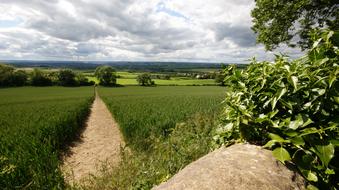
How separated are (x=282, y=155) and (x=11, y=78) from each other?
3586 inches

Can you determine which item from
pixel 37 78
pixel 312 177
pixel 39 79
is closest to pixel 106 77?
pixel 39 79

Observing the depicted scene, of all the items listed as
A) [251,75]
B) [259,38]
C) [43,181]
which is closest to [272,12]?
[259,38]

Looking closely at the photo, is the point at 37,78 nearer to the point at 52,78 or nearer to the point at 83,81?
the point at 52,78

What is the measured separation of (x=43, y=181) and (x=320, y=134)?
6543 mm

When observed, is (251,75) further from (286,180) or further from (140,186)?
(140,186)

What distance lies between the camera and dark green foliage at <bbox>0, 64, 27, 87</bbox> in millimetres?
75000

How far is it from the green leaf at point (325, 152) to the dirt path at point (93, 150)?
7363 mm

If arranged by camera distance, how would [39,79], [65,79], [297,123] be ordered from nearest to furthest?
[297,123] < [39,79] < [65,79]

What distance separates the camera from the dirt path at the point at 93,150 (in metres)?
9.26

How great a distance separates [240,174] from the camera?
5.35 feet

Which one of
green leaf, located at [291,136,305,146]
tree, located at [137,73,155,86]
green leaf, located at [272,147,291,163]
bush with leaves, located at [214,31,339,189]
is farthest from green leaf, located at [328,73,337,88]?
tree, located at [137,73,155,86]

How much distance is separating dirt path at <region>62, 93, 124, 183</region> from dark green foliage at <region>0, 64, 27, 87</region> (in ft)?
238

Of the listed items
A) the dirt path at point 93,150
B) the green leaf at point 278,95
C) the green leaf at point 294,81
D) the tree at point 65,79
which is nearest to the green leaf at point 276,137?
the green leaf at point 278,95

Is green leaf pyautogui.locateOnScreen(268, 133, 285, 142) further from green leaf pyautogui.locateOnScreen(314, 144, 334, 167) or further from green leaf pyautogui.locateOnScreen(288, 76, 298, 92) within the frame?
green leaf pyautogui.locateOnScreen(288, 76, 298, 92)
